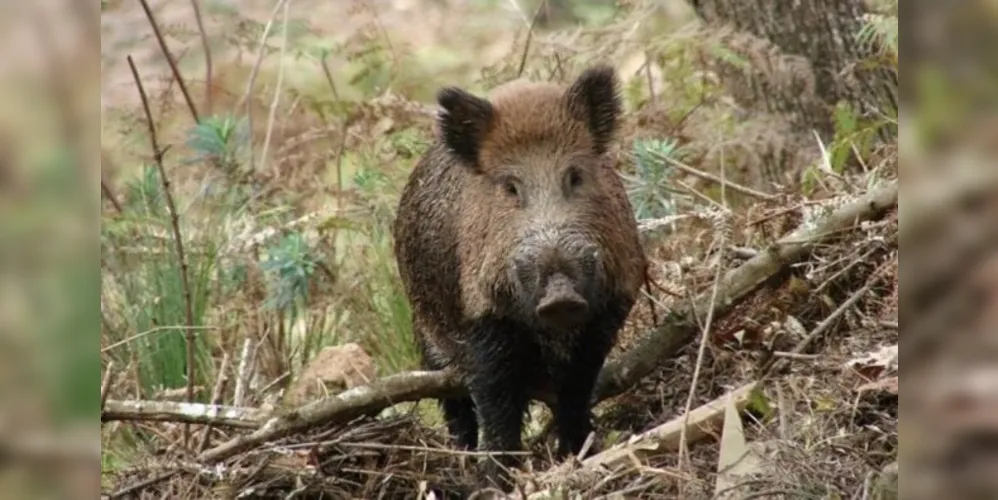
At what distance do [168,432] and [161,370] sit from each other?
739 millimetres

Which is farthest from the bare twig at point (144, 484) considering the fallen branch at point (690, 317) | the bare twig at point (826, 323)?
the bare twig at point (826, 323)

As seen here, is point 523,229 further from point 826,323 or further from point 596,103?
point 826,323

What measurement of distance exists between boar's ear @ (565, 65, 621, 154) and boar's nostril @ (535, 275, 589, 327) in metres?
0.72

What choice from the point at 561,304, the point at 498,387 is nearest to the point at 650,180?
the point at 498,387

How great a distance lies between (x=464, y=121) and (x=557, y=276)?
748 millimetres

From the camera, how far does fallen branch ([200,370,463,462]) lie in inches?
133

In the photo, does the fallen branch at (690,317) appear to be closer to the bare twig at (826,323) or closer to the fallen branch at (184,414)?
the bare twig at (826,323)

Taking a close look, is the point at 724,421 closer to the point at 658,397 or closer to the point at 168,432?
the point at 658,397

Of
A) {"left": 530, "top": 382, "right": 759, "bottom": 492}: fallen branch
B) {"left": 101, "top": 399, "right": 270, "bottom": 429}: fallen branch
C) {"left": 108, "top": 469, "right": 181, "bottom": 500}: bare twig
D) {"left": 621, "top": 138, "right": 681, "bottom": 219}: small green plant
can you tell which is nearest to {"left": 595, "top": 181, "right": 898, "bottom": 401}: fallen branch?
{"left": 530, "top": 382, "right": 759, "bottom": 492}: fallen branch

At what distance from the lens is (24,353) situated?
1.04 meters

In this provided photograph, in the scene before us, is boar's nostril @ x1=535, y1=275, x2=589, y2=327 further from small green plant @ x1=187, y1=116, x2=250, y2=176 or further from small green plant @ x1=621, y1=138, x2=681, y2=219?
small green plant @ x1=187, y1=116, x2=250, y2=176

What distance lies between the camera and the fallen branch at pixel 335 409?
3.39 metres

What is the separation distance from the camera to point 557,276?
3211 mm

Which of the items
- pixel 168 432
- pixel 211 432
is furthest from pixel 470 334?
pixel 168 432
